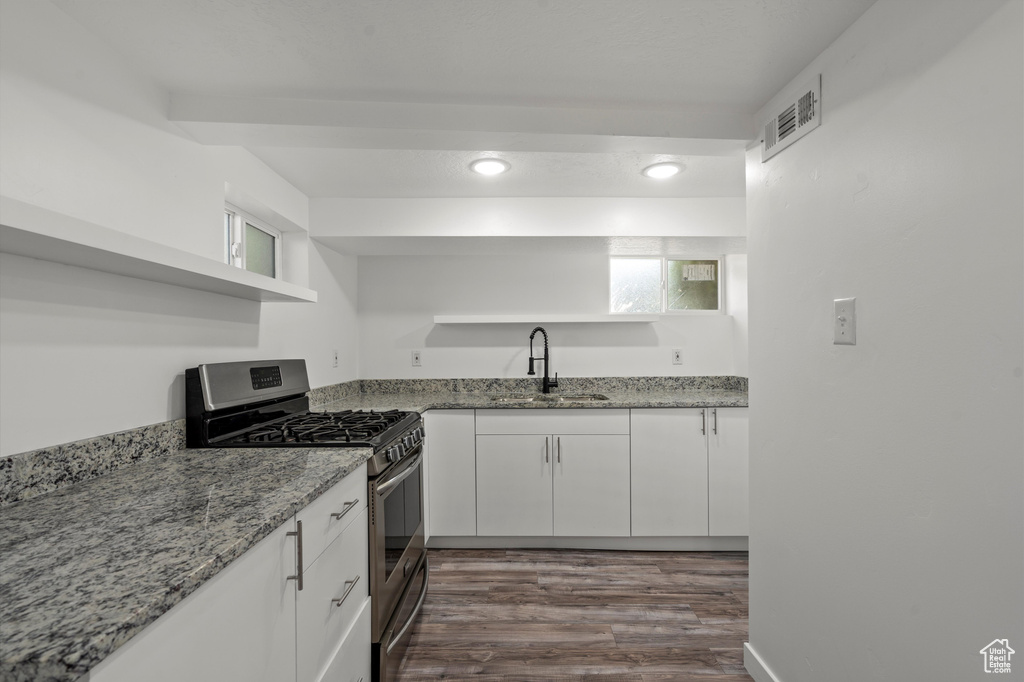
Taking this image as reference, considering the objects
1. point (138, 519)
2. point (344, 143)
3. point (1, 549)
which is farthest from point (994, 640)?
point (344, 143)

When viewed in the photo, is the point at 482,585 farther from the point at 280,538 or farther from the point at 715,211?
the point at 715,211

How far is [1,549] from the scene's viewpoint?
0.81m

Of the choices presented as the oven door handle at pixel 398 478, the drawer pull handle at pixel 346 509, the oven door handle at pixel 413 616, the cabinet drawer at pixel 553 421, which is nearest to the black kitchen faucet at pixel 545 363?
the cabinet drawer at pixel 553 421

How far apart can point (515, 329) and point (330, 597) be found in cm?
234

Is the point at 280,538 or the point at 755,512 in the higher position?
the point at 280,538

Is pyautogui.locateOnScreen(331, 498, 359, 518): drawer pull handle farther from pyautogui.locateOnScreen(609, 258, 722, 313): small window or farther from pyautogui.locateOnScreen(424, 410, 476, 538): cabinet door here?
pyautogui.locateOnScreen(609, 258, 722, 313): small window

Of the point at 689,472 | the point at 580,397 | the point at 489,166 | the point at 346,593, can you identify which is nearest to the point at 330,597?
the point at 346,593

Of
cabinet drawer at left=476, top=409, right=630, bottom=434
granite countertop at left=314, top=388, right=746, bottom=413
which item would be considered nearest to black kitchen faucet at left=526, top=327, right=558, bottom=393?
granite countertop at left=314, top=388, right=746, bottom=413

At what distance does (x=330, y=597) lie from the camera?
1.24m

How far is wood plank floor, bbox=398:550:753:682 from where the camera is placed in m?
1.76

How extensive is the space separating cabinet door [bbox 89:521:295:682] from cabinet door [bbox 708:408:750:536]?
241 cm

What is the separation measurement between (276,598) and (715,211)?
112 inches

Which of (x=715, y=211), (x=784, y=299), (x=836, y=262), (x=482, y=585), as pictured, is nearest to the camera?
(x=836, y=262)

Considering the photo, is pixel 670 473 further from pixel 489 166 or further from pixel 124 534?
pixel 124 534
